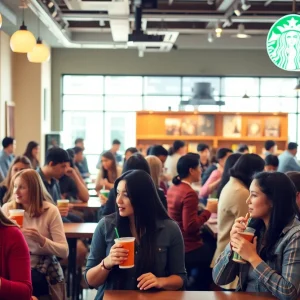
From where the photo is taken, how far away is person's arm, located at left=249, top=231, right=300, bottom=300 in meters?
3.15

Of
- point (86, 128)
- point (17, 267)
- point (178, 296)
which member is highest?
point (86, 128)

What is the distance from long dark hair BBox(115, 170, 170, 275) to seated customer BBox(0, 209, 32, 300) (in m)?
0.67

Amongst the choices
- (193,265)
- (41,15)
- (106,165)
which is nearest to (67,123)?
(41,15)

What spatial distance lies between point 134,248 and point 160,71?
15077 mm

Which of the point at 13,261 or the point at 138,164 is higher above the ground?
the point at 138,164

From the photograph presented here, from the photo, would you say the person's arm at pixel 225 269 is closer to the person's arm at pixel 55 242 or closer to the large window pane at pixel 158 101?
the person's arm at pixel 55 242

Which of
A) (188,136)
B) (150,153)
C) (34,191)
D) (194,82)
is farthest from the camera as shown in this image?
(194,82)

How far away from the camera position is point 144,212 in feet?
11.4

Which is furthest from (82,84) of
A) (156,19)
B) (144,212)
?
(144,212)

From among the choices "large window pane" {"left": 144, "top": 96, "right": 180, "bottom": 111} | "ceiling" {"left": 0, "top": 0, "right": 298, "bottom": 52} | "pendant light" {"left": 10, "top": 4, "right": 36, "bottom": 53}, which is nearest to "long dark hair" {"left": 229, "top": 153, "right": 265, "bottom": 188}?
"pendant light" {"left": 10, "top": 4, "right": 36, "bottom": 53}

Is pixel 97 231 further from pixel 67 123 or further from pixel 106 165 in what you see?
pixel 67 123

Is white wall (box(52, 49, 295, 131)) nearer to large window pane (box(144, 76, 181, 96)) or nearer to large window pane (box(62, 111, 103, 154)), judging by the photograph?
large window pane (box(144, 76, 181, 96))

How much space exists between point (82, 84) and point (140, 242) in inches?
597

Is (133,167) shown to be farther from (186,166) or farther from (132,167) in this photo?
(186,166)
